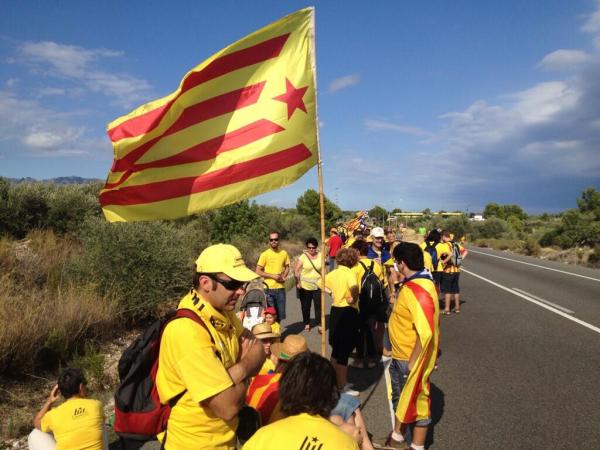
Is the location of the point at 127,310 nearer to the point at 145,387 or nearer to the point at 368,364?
the point at 368,364

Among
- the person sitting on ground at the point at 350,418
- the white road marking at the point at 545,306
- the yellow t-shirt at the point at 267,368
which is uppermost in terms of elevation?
the yellow t-shirt at the point at 267,368

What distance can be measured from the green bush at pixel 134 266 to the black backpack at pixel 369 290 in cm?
507

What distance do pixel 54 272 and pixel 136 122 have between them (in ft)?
22.5

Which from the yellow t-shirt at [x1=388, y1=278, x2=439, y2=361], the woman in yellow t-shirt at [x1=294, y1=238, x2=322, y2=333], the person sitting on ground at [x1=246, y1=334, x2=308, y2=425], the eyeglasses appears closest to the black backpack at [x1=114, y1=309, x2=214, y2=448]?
the eyeglasses

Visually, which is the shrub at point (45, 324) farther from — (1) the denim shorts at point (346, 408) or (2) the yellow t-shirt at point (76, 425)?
(1) the denim shorts at point (346, 408)

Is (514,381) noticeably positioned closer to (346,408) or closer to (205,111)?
(346,408)

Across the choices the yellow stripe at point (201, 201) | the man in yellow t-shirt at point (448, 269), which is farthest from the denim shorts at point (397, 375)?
the man in yellow t-shirt at point (448, 269)

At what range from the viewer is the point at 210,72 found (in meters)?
4.05

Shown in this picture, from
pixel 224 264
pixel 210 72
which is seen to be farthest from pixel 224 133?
pixel 224 264

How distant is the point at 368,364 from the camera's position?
21.6ft

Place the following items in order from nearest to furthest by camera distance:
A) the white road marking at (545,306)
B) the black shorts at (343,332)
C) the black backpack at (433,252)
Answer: the black shorts at (343,332) < the white road marking at (545,306) < the black backpack at (433,252)

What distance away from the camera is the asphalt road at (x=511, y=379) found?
4.38 metres

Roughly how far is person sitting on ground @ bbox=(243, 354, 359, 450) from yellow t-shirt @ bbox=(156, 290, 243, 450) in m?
0.29

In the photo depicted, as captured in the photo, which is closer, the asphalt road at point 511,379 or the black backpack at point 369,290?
the asphalt road at point 511,379
